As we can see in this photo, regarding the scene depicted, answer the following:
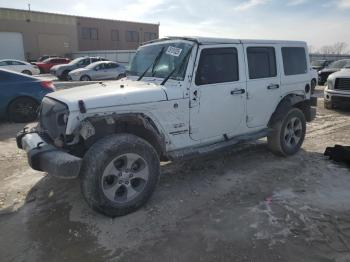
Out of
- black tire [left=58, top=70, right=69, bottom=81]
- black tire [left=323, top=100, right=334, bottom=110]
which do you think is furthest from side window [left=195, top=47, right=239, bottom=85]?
black tire [left=58, top=70, right=69, bottom=81]

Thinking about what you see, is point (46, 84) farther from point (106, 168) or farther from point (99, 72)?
point (99, 72)

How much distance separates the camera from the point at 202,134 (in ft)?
16.2

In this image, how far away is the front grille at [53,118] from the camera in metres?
4.10

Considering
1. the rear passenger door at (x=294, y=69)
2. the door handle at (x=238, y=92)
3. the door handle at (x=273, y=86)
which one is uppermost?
the rear passenger door at (x=294, y=69)

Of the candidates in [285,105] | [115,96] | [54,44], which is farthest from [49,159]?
[54,44]

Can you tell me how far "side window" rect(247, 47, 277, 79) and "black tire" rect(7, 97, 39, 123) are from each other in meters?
6.21

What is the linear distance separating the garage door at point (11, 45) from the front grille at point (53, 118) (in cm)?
4358

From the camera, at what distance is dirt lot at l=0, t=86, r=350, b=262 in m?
3.48

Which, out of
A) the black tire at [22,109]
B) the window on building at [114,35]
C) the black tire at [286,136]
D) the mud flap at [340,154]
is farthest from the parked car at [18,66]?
the window on building at [114,35]

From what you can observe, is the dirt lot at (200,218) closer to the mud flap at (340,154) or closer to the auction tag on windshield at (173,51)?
the mud flap at (340,154)

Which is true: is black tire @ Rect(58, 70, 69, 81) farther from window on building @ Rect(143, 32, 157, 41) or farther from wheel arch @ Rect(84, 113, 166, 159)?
window on building @ Rect(143, 32, 157, 41)

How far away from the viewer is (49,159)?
12.7 feet

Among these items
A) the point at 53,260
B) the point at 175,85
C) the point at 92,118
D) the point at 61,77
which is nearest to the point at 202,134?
the point at 175,85

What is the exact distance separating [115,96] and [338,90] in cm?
902
